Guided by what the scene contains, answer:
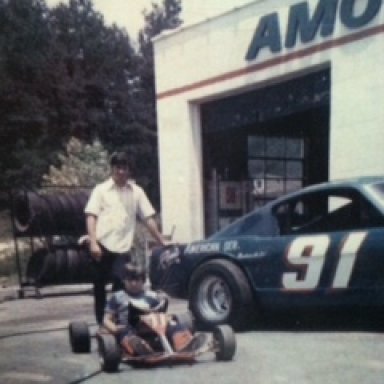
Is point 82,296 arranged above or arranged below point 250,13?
below

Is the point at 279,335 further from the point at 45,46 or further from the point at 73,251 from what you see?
the point at 73,251

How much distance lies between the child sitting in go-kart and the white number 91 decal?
4.53 feet

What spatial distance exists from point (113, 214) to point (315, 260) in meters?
1.77

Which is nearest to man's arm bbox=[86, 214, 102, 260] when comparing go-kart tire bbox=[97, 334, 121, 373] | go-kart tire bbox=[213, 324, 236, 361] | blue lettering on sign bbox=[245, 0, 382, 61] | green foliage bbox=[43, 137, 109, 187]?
go-kart tire bbox=[97, 334, 121, 373]

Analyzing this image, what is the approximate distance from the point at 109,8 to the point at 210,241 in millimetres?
2378

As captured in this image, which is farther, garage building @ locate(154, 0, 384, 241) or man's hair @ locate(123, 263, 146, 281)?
garage building @ locate(154, 0, 384, 241)

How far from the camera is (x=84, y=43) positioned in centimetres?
1041

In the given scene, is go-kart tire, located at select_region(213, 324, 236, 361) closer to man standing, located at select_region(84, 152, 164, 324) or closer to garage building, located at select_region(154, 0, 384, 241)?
man standing, located at select_region(84, 152, 164, 324)

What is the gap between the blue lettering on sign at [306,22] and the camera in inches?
416

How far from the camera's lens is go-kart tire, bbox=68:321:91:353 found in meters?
5.50

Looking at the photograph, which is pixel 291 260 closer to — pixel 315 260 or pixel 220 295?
pixel 315 260

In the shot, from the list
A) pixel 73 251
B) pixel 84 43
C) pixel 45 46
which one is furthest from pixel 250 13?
pixel 45 46

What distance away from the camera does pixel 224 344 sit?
4.93 m

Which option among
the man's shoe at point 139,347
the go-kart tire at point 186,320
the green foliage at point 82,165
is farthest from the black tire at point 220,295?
the green foliage at point 82,165
